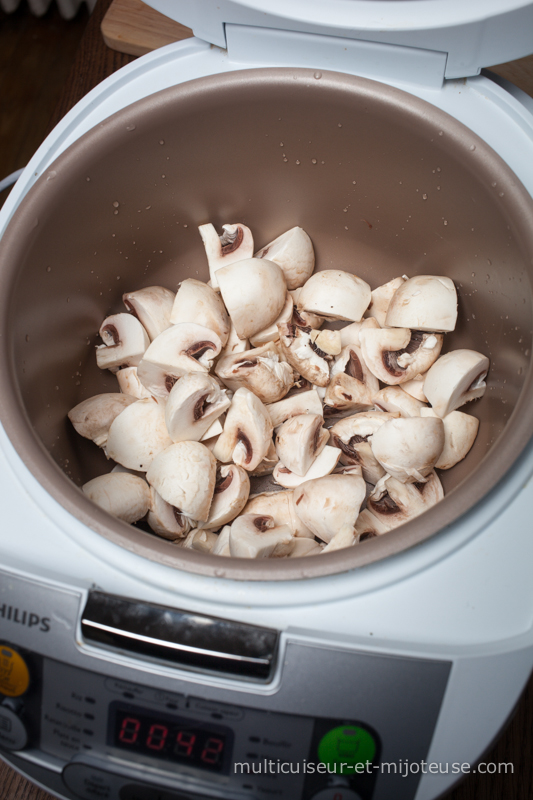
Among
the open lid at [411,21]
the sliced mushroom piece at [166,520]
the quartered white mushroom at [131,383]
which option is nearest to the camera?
the open lid at [411,21]

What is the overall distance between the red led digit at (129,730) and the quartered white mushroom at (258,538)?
0.52 ft

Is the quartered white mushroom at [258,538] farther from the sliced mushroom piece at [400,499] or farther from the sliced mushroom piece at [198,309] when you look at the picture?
the sliced mushroom piece at [198,309]

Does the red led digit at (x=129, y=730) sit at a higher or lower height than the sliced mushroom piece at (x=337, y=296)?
lower

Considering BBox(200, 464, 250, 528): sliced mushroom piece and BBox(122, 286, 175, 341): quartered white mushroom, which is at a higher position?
BBox(122, 286, 175, 341): quartered white mushroom

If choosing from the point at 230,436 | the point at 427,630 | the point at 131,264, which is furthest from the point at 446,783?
the point at 131,264

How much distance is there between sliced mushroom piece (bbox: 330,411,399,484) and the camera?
2.21 feet

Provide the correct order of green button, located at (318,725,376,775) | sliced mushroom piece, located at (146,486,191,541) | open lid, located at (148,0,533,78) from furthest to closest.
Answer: sliced mushroom piece, located at (146,486,191,541) < open lid, located at (148,0,533,78) < green button, located at (318,725,376,775)

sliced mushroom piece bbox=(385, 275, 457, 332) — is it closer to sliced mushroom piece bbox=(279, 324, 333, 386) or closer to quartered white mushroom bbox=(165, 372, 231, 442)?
sliced mushroom piece bbox=(279, 324, 333, 386)

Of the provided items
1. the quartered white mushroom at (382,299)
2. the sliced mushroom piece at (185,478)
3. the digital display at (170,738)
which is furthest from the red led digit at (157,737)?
the quartered white mushroom at (382,299)

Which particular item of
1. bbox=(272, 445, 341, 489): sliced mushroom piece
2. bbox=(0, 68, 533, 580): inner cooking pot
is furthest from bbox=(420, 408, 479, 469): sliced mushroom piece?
bbox=(272, 445, 341, 489): sliced mushroom piece

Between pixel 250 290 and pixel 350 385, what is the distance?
0.17 m

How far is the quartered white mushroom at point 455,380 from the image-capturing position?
0.63 metres

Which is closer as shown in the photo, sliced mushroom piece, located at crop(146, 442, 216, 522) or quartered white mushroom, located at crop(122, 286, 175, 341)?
sliced mushroom piece, located at crop(146, 442, 216, 522)

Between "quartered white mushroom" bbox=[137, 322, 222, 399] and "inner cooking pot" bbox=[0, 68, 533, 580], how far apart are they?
0.29 ft
